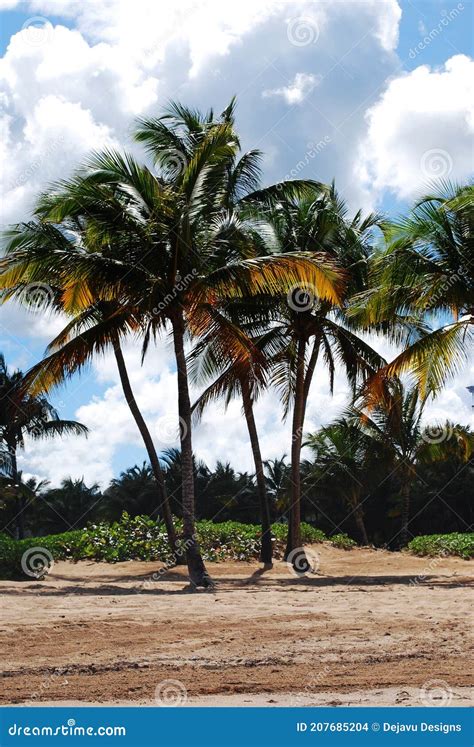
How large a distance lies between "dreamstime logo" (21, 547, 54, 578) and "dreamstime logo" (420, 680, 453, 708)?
14.6 m

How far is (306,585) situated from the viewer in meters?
17.5

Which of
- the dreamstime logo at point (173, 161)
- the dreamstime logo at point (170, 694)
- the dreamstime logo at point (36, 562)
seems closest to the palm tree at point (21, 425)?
the dreamstime logo at point (36, 562)

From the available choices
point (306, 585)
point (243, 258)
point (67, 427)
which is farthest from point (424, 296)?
point (67, 427)

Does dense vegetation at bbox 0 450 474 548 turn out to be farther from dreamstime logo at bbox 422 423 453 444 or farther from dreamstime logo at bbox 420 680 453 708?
dreamstime logo at bbox 420 680 453 708

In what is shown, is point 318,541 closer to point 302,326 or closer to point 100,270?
point 302,326

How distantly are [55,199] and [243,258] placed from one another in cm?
453

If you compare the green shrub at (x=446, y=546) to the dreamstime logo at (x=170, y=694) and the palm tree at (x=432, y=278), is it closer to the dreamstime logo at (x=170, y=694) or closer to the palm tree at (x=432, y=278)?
the palm tree at (x=432, y=278)

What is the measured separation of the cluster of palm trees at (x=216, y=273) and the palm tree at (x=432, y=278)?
0.09 feet

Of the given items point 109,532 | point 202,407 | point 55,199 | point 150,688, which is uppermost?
point 55,199

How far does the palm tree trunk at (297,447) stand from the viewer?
22.1m

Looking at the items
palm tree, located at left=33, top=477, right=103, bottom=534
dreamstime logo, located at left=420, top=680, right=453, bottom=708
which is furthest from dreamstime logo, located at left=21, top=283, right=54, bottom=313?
palm tree, located at left=33, top=477, right=103, bottom=534

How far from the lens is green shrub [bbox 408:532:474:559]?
26219 mm

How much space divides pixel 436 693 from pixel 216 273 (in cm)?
1026
